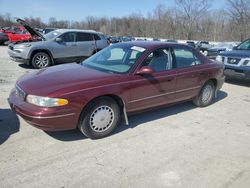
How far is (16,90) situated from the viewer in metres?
4.18

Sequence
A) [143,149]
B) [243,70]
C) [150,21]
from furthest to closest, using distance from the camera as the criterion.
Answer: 1. [150,21]
2. [243,70]
3. [143,149]

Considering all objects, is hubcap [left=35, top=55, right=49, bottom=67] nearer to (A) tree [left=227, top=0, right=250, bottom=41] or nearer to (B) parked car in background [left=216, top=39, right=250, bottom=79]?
(B) parked car in background [left=216, top=39, right=250, bottom=79]

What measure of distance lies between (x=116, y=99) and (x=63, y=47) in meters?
6.92

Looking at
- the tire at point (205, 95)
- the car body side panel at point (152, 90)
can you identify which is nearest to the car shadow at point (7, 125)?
the car body side panel at point (152, 90)

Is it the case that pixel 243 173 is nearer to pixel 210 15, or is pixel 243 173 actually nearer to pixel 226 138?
pixel 226 138

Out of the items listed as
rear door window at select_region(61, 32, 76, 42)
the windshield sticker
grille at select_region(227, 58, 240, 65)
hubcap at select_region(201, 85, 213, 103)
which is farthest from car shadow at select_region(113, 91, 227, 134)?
rear door window at select_region(61, 32, 76, 42)

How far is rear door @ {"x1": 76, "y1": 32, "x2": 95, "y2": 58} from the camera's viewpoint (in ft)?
35.9

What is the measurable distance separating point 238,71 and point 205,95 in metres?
2.99

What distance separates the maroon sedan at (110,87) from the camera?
3.63 m

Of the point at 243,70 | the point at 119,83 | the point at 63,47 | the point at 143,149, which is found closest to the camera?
the point at 143,149

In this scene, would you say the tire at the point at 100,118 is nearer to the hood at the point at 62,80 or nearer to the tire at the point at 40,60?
the hood at the point at 62,80

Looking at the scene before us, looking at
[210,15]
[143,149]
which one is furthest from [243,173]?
[210,15]

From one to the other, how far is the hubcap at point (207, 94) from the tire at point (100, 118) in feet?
8.46

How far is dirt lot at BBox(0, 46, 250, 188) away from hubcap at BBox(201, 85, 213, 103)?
78 cm
